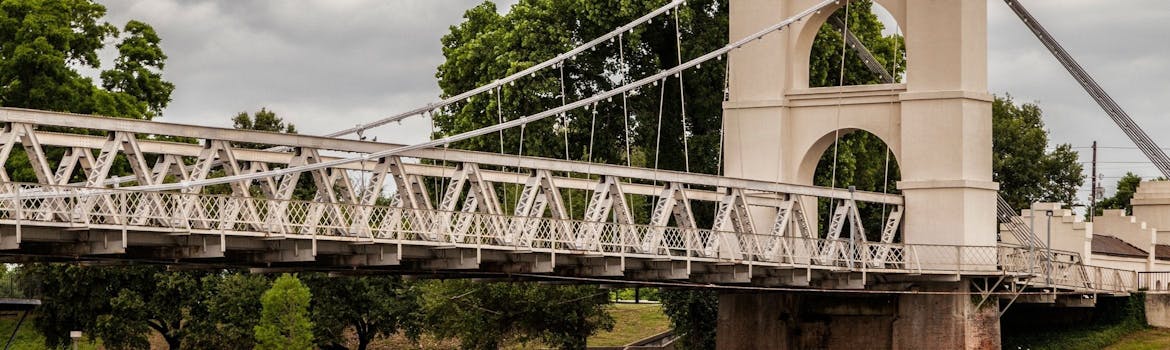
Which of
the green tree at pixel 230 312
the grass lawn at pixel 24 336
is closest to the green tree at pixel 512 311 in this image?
the green tree at pixel 230 312

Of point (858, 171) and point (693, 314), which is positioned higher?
point (858, 171)

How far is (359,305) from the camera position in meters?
77.1

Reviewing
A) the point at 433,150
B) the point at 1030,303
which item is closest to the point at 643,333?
the point at 1030,303

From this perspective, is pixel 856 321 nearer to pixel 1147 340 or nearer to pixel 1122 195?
pixel 1147 340

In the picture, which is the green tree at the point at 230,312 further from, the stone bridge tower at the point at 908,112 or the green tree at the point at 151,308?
the stone bridge tower at the point at 908,112

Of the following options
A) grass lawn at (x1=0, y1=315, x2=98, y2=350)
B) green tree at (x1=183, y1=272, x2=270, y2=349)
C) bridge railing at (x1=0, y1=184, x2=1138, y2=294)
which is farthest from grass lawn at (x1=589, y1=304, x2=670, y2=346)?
bridge railing at (x1=0, y1=184, x2=1138, y2=294)

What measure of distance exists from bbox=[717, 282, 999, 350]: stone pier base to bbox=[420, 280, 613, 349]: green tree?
9282mm

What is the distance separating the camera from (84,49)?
2800 inches

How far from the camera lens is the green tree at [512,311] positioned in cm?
6819

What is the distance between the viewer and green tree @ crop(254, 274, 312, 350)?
67375 mm

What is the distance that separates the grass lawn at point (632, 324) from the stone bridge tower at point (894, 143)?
22.8m

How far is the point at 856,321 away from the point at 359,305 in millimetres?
25043

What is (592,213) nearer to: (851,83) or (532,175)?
(532,175)

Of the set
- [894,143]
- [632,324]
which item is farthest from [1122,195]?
[894,143]
